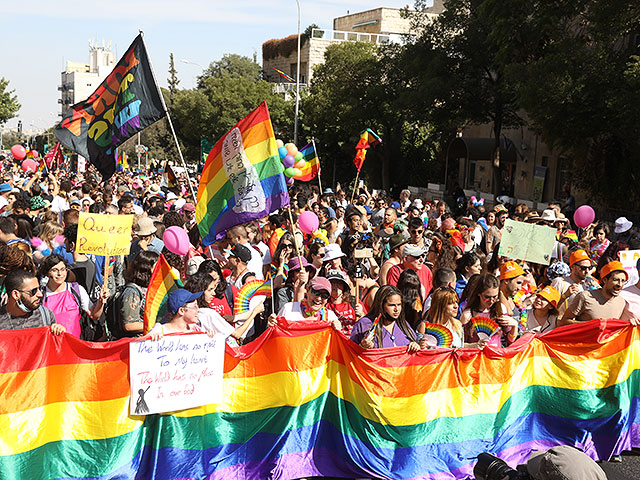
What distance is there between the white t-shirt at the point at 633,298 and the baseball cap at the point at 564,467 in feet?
14.4

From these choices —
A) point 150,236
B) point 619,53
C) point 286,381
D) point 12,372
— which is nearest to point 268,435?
point 286,381

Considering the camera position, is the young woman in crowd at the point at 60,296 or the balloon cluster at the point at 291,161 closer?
the young woman in crowd at the point at 60,296

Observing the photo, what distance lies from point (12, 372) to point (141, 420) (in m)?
0.89

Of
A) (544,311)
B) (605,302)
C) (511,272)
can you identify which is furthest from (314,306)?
(605,302)

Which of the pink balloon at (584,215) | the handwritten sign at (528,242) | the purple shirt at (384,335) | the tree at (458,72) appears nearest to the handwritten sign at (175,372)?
the purple shirt at (384,335)

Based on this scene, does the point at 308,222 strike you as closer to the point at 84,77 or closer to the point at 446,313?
the point at 446,313

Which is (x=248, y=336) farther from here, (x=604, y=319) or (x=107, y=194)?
(x=107, y=194)

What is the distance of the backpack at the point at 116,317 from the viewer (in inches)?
219

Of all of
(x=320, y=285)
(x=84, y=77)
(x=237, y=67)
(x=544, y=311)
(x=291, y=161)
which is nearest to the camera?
(x=320, y=285)

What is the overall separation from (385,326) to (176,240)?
248 centimetres

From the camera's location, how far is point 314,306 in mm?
5824

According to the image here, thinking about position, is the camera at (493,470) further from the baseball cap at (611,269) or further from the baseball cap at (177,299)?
the baseball cap at (611,269)

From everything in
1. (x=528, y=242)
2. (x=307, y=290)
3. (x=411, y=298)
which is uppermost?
(x=528, y=242)

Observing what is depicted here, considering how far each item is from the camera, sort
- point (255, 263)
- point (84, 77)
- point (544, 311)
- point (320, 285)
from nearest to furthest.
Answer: point (320, 285)
point (544, 311)
point (255, 263)
point (84, 77)
